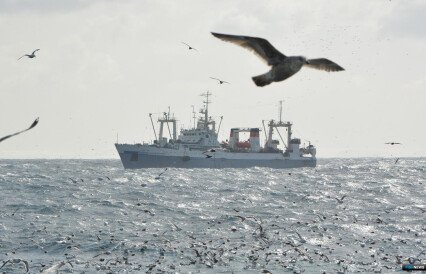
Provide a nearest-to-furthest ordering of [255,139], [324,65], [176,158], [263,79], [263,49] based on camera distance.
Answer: [263,79] → [263,49] → [324,65] → [176,158] → [255,139]

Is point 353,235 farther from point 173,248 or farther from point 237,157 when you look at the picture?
point 237,157

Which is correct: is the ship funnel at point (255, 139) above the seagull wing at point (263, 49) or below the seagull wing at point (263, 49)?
above

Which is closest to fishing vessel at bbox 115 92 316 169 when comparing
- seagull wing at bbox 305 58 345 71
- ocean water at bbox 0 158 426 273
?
ocean water at bbox 0 158 426 273

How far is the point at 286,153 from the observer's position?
136 m

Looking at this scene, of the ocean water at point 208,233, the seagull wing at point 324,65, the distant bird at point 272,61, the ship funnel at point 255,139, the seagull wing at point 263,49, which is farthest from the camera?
the ship funnel at point 255,139

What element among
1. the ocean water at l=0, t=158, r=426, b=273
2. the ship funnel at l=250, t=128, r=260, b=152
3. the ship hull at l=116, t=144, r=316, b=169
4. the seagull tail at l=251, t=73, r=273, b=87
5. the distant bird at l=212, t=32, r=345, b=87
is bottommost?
the ocean water at l=0, t=158, r=426, b=273

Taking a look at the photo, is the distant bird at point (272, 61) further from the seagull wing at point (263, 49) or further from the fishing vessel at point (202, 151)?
the fishing vessel at point (202, 151)

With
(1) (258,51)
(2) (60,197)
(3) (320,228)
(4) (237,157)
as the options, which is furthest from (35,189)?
(4) (237,157)

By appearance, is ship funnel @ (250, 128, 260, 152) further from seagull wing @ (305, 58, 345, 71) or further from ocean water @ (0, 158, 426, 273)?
seagull wing @ (305, 58, 345, 71)

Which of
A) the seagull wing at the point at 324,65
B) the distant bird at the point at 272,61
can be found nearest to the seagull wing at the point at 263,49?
the distant bird at the point at 272,61

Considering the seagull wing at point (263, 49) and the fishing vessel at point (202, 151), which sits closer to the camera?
the seagull wing at point (263, 49)

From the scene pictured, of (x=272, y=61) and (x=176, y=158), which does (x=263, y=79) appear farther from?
(x=176, y=158)

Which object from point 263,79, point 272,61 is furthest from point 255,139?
point 263,79

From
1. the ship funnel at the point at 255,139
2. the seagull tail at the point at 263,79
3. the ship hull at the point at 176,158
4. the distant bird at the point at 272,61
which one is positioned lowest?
the ship hull at the point at 176,158
